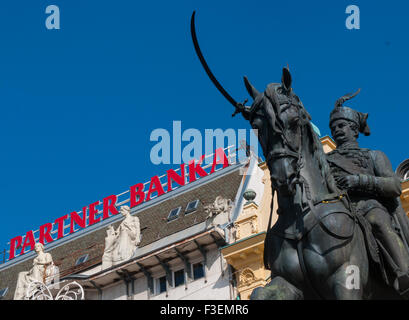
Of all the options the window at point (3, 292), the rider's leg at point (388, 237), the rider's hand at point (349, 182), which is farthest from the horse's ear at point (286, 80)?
the window at point (3, 292)

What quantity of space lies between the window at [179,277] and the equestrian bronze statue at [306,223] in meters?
30.6

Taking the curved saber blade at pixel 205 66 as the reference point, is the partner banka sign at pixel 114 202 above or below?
above

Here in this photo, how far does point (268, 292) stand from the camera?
787cm

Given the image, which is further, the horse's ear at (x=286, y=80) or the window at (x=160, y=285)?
the window at (x=160, y=285)

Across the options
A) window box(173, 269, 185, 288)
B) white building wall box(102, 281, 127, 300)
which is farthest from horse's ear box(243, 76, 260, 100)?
white building wall box(102, 281, 127, 300)

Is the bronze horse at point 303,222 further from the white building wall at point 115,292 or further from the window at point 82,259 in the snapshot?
the window at point 82,259

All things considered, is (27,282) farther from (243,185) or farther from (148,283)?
(243,185)

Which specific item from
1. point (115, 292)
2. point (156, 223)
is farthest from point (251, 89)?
point (156, 223)

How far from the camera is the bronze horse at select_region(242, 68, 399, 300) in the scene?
789 centimetres

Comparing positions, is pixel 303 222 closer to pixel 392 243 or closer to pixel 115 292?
pixel 392 243

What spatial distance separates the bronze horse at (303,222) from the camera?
7.89m

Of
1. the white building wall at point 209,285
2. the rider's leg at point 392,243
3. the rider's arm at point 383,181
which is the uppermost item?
the white building wall at point 209,285
